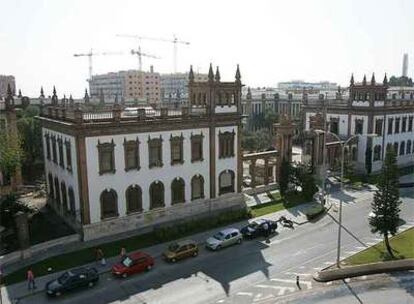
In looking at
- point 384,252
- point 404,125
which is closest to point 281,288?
point 384,252

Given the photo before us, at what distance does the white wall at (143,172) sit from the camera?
3941cm

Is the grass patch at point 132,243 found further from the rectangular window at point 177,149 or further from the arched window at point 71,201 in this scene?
the rectangular window at point 177,149

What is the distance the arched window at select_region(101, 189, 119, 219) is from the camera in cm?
4034

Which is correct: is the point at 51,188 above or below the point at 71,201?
below

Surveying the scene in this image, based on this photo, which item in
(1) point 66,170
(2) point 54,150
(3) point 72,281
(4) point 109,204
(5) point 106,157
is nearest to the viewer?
(3) point 72,281

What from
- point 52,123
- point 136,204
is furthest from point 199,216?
point 52,123

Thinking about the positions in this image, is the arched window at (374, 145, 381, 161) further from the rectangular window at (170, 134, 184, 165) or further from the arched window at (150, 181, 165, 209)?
the arched window at (150, 181, 165, 209)

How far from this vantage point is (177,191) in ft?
148

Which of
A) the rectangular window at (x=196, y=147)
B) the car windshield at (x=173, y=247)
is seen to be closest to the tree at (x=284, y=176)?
the rectangular window at (x=196, y=147)

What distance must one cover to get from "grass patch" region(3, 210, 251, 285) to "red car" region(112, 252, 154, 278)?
384 cm

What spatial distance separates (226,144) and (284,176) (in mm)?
10869

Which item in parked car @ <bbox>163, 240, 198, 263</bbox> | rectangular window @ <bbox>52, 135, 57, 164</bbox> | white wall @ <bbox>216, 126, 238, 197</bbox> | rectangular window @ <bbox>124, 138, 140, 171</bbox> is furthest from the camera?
white wall @ <bbox>216, 126, 238, 197</bbox>

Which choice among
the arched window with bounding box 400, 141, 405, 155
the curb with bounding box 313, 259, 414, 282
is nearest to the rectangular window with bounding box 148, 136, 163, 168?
the curb with bounding box 313, 259, 414, 282

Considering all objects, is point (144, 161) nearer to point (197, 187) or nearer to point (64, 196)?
point (197, 187)
